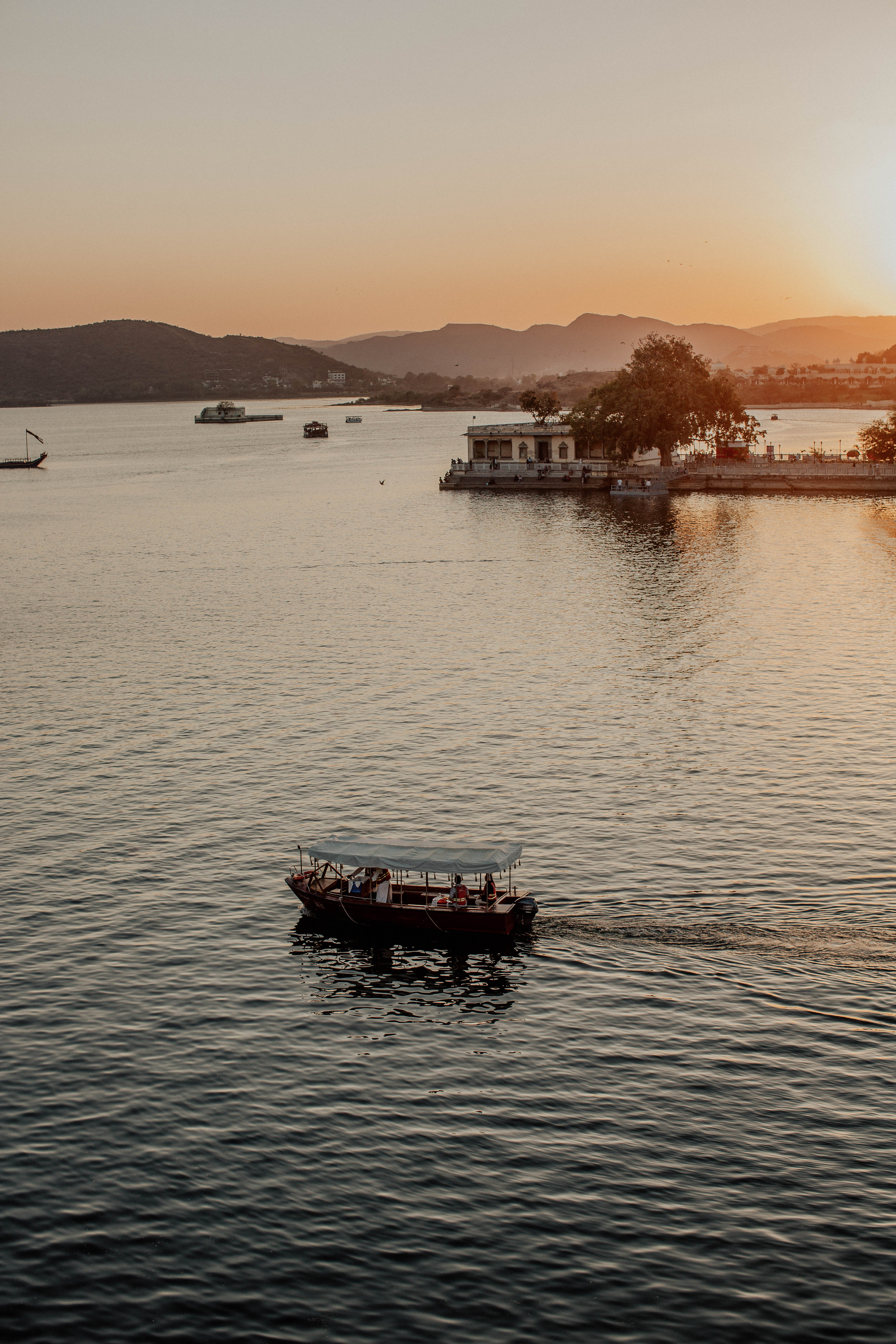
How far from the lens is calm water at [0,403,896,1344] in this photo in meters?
27.9

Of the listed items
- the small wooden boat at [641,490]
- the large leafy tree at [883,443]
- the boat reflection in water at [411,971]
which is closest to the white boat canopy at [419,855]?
the boat reflection in water at [411,971]

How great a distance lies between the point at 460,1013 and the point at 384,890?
261 inches

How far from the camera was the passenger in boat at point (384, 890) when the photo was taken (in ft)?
146

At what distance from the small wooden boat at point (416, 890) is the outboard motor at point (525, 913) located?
0.08ft

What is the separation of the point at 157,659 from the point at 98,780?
2821cm

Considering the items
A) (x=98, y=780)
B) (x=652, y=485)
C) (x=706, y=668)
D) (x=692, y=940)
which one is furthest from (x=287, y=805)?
(x=652, y=485)

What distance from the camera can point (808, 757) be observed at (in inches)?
2441

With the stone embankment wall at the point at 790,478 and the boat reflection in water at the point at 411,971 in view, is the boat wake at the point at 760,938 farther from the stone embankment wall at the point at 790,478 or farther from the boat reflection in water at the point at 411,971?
the stone embankment wall at the point at 790,478

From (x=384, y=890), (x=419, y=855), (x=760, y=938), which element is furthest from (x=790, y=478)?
(x=384, y=890)

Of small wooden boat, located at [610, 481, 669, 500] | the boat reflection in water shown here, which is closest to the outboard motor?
the boat reflection in water

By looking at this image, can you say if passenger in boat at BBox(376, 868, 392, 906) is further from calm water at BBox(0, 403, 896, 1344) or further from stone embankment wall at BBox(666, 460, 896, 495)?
stone embankment wall at BBox(666, 460, 896, 495)

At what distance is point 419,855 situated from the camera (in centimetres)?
4397

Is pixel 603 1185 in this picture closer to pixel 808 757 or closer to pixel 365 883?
pixel 365 883

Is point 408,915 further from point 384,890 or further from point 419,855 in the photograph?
point 419,855
